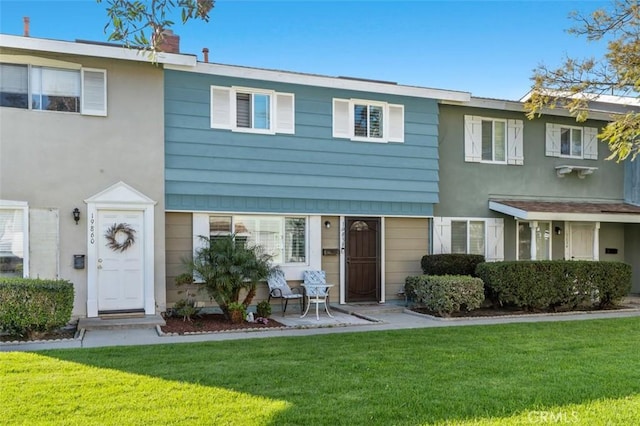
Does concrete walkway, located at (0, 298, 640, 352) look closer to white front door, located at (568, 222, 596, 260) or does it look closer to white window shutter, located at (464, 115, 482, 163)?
white front door, located at (568, 222, 596, 260)

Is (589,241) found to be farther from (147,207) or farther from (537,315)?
(147,207)

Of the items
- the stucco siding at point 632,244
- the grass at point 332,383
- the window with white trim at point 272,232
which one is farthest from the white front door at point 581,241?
the window with white trim at point 272,232

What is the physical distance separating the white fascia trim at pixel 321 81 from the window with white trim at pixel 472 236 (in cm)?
310

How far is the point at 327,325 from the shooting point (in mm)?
9312

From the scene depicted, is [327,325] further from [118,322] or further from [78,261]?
[78,261]

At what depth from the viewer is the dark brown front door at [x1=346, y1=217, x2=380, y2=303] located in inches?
472

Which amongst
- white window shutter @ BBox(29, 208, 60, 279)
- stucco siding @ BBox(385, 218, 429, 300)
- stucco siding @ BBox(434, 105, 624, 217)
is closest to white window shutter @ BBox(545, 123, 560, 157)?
stucco siding @ BBox(434, 105, 624, 217)

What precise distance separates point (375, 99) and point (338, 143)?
1.46 m

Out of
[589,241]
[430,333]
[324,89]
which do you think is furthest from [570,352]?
[589,241]

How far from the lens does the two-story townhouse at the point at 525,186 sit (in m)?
12.9

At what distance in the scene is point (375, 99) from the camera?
12.0 meters

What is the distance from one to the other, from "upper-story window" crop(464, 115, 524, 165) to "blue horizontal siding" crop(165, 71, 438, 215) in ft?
4.03

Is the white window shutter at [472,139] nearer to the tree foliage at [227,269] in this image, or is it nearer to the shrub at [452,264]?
the shrub at [452,264]

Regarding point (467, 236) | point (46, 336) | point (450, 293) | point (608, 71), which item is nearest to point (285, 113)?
point (450, 293)
